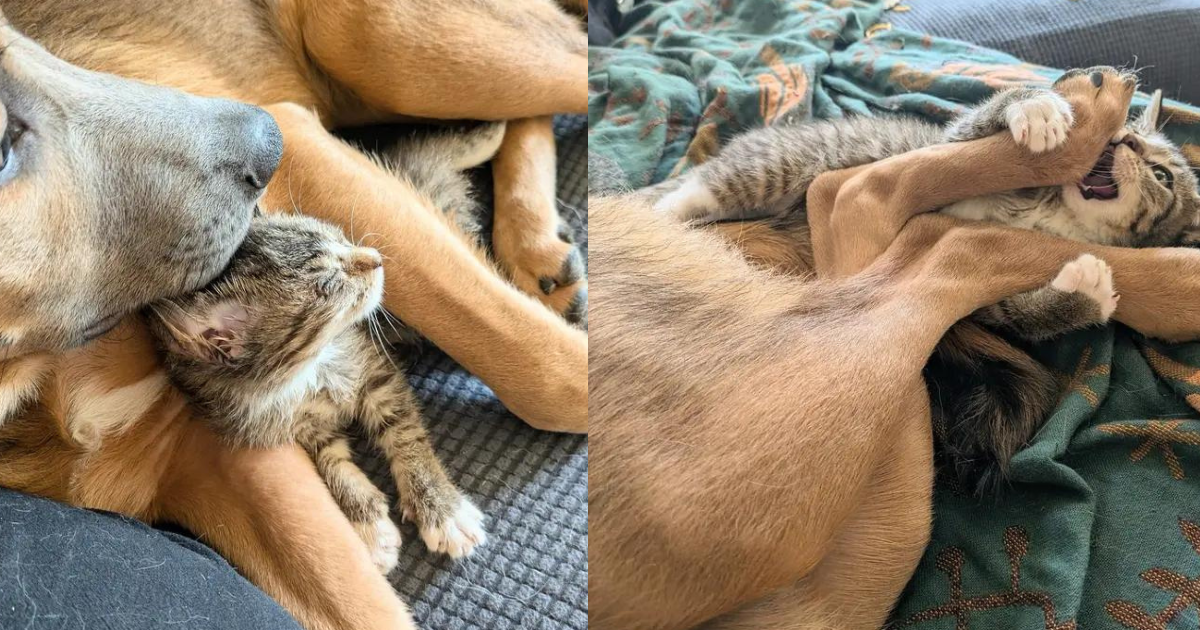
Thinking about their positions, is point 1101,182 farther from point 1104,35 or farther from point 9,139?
point 9,139

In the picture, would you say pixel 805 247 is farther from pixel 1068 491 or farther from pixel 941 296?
pixel 1068 491

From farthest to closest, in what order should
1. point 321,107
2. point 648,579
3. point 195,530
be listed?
1. point 321,107
2. point 195,530
3. point 648,579

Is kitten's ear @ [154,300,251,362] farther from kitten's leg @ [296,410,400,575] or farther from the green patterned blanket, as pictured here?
the green patterned blanket

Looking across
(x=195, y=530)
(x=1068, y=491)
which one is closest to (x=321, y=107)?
(x=195, y=530)

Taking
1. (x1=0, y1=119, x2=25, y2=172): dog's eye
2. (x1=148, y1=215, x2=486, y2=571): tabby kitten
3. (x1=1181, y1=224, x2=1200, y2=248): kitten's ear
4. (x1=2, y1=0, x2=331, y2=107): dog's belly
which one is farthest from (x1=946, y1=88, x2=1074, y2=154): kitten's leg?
(x1=2, y1=0, x2=331, y2=107): dog's belly

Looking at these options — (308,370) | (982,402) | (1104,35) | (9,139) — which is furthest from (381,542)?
(1104,35)
